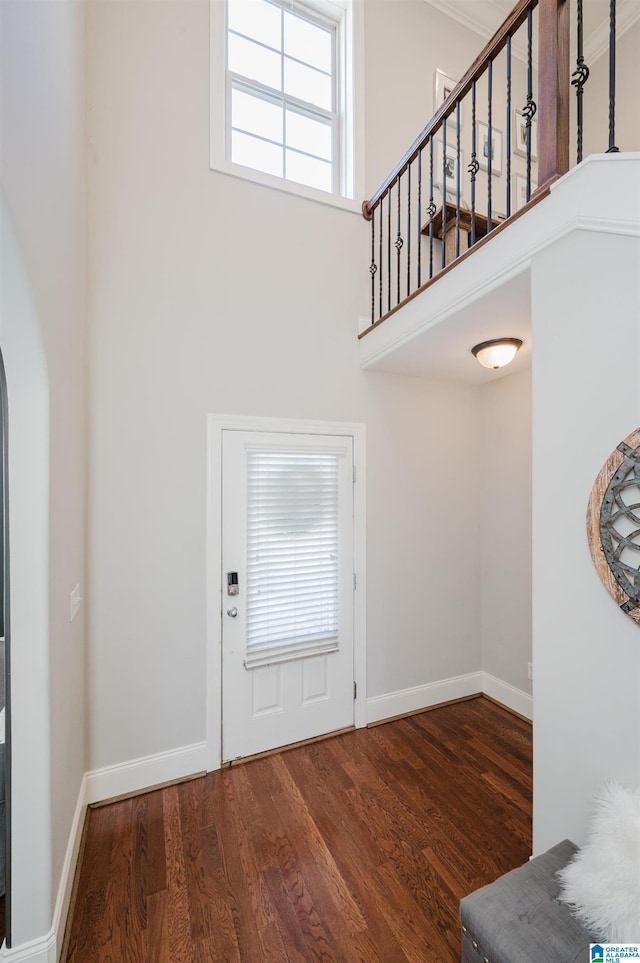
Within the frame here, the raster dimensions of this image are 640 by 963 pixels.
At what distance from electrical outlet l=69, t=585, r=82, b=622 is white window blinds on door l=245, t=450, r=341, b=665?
0.91 meters

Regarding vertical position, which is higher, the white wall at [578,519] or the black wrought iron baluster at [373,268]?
the black wrought iron baluster at [373,268]

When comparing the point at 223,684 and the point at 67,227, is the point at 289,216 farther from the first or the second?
the point at 223,684

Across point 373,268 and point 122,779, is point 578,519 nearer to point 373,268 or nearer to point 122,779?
point 373,268

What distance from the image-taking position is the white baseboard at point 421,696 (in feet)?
9.61

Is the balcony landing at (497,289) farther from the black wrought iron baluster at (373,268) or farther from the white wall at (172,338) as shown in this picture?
the white wall at (172,338)

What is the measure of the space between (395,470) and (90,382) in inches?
78.5

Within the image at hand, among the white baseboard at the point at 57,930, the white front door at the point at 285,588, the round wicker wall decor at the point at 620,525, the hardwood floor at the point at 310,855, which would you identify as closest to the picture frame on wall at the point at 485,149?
the white front door at the point at 285,588

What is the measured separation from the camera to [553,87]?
1.55 meters

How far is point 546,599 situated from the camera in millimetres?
1571

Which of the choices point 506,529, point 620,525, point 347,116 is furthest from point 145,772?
point 347,116

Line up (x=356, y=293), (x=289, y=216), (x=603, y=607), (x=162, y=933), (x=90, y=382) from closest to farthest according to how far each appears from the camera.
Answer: (x=603, y=607)
(x=162, y=933)
(x=90, y=382)
(x=289, y=216)
(x=356, y=293)

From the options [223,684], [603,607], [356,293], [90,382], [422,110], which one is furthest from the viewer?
[422,110]

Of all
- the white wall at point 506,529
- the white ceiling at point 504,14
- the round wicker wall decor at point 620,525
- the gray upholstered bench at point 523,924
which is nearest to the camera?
the gray upholstered bench at point 523,924

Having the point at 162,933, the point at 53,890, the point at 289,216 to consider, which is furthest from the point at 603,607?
the point at 289,216
